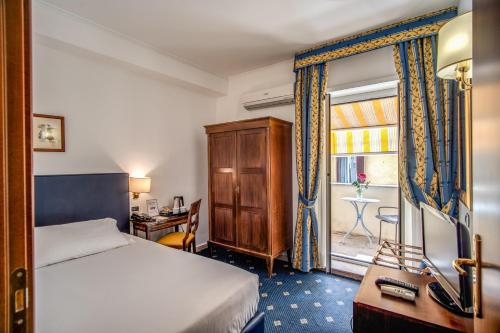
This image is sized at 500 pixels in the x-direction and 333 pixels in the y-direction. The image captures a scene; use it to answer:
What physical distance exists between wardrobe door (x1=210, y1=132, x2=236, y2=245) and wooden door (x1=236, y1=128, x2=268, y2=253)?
107 mm

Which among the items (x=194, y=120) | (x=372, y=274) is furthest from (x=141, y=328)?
(x=194, y=120)

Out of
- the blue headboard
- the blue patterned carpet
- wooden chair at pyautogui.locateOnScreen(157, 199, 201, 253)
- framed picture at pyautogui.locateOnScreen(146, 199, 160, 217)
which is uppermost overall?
the blue headboard

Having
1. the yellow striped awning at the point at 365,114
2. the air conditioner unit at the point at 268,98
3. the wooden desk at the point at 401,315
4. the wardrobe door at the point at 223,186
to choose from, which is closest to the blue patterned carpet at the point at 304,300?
the wardrobe door at the point at 223,186

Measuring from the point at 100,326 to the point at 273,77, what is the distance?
Result: 3422 millimetres

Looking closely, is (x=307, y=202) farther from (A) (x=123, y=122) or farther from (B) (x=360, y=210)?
(A) (x=123, y=122)

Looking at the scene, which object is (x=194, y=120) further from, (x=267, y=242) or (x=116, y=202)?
(x=267, y=242)

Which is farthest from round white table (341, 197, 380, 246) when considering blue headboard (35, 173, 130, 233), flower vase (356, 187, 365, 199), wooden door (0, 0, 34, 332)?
wooden door (0, 0, 34, 332)

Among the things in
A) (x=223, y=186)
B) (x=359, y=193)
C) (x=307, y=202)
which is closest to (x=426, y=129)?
(x=307, y=202)

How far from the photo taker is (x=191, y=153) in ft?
13.2

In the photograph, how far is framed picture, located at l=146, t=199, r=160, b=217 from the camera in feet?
10.9

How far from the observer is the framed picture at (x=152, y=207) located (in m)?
3.33

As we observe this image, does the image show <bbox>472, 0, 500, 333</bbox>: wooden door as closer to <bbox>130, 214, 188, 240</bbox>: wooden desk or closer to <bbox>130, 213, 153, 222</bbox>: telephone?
<bbox>130, 214, 188, 240</bbox>: wooden desk

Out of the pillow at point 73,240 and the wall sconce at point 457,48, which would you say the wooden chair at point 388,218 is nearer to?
the wall sconce at point 457,48

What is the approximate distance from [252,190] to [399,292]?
6.81ft
